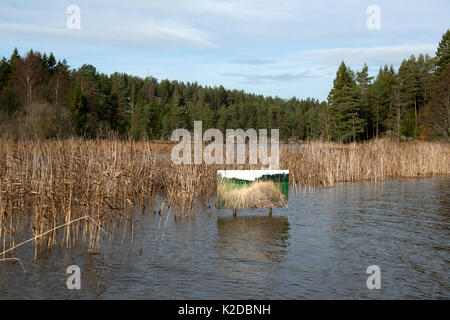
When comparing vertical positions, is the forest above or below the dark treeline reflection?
above

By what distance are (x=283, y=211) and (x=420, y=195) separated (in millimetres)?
6834

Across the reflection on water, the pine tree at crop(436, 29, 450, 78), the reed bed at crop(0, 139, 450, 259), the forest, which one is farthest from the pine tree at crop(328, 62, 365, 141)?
the reflection on water

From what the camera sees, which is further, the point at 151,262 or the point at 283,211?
the point at 283,211

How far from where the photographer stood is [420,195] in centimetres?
1670

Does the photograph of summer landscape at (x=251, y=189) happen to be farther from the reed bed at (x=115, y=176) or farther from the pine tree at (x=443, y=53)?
the pine tree at (x=443, y=53)

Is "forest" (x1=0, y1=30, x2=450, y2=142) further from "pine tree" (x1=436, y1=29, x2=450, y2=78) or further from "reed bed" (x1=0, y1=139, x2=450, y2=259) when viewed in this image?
"reed bed" (x1=0, y1=139, x2=450, y2=259)

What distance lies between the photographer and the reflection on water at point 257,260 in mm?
6367

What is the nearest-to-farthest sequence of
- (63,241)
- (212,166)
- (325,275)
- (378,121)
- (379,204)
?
(325,275), (63,241), (379,204), (212,166), (378,121)

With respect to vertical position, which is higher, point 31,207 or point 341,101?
point 341,101

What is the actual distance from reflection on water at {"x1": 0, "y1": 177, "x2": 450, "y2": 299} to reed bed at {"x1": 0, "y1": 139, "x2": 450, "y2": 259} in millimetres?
690

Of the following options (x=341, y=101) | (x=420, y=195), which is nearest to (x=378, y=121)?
(x=341, y=101)

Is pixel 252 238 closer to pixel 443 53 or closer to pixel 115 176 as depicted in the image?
pixel 115 176

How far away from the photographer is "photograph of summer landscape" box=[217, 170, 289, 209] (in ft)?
37.8
